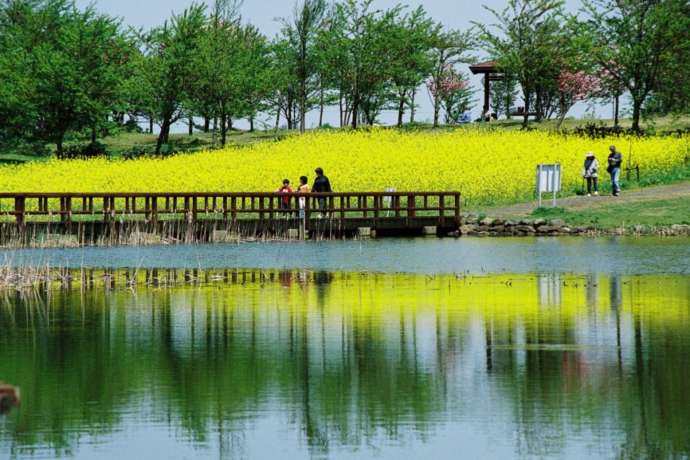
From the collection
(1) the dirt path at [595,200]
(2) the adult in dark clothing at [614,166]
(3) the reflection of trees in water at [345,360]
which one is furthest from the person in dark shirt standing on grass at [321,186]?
(3) the reflection of trees in water at [345,360]

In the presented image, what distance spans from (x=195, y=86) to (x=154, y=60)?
400cm

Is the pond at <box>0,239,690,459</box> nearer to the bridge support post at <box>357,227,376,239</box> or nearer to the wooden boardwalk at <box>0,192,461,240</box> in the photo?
the wooden boardwalk at <box>0,192,461,240</box>

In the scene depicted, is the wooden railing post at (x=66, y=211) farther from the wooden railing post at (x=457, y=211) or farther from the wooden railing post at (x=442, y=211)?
the wooden railing post at (x=457, y=211)

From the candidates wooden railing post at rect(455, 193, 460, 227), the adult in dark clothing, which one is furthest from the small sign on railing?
wooden railing post at rect(455, 193, 460, 227)

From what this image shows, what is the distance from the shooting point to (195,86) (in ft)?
310

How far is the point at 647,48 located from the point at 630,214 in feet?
122

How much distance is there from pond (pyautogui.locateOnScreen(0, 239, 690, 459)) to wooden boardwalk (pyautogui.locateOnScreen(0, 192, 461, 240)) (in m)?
17.6

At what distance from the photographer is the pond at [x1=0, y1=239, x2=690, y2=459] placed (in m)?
13.6

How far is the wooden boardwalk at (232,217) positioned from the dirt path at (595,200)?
201 cm

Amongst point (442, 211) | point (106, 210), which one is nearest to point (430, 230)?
point (442, 211)

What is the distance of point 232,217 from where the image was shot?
167ft

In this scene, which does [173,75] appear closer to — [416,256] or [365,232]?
[365,232]

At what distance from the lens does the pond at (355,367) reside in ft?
44.6

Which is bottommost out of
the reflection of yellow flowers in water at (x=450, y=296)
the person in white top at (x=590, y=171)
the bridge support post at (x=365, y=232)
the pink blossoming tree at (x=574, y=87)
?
the reflection of yellow flowers in water at (x=450, y=296)
